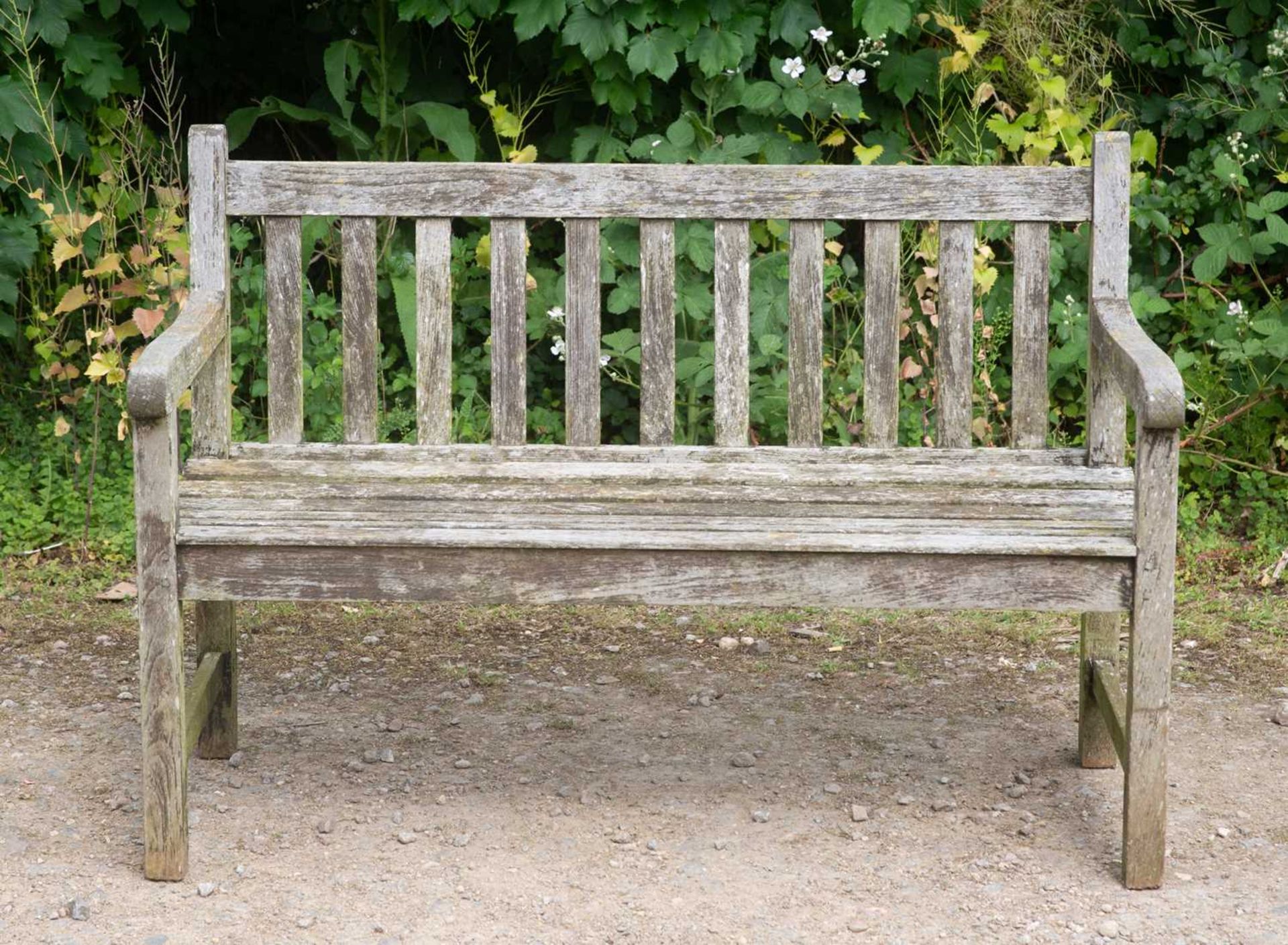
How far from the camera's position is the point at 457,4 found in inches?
175

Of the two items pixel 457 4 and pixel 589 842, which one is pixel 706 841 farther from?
pixel 457 4

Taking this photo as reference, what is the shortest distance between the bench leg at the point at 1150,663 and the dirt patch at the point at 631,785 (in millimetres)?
95

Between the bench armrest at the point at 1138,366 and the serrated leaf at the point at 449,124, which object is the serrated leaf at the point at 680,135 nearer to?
the serrated leaf at the point at 449,124

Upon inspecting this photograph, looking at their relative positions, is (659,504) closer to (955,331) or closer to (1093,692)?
(955,331)

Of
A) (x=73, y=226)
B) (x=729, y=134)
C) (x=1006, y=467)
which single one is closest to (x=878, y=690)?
(x=1006, y=467)

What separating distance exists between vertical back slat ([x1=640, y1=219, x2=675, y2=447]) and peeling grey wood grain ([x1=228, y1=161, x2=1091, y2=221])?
0.07 m

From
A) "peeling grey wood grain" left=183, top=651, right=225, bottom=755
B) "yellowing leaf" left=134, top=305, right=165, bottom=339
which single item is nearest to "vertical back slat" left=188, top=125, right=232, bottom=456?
"peeling grey wood grain" left=183, top=651, right=225, bottom=755

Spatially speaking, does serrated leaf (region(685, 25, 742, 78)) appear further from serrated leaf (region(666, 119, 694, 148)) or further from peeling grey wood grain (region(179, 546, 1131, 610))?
peeling grey wood grain (region(179, 546, 1131, 610))

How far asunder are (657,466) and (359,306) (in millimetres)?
653

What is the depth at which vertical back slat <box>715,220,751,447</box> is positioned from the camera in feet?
10.5

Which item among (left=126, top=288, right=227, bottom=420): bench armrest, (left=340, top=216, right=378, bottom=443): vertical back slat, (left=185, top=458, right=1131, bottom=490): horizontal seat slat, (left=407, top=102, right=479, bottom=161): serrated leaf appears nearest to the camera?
(left=126, top=288, right=227, bottom=420): bench armrest

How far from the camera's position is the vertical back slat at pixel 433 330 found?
3238mm

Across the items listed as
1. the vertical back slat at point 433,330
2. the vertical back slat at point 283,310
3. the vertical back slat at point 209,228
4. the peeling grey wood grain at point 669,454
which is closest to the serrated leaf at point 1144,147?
the peeling grey wood grain at point 669,454

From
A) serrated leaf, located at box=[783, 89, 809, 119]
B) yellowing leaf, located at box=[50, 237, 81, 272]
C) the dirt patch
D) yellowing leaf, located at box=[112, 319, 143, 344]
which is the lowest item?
the dirt patch
